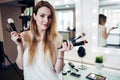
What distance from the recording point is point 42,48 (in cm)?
88

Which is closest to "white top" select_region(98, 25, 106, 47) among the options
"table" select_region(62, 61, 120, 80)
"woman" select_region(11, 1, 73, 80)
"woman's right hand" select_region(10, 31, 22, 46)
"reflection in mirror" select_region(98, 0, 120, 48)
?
"reflection in mirror" select_region(98, 0, 120, 48)

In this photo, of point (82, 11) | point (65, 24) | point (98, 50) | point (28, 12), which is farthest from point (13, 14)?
point (98, 50)

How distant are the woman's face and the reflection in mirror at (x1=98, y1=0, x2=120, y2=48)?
27.3 inches

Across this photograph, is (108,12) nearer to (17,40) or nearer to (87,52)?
(87,52)

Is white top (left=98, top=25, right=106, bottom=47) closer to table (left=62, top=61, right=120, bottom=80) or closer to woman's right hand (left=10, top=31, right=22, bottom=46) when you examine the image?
table (left=62, top=61, right=120, bottom=80)

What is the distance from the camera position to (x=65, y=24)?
62.9 inches

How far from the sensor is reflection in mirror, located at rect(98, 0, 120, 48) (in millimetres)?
1277

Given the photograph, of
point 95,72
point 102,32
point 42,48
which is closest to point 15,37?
point 42,48

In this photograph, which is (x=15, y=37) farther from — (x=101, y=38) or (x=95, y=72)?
(x=101, y=38)

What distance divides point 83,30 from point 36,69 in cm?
78

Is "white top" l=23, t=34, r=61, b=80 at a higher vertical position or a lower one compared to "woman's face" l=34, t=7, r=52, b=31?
lower

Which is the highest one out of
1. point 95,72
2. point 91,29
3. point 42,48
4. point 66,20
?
point 66,20

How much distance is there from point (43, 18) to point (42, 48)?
20 cm

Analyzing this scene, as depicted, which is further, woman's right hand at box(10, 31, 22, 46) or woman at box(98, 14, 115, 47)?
woman at box(98, 14, 115, 47)
